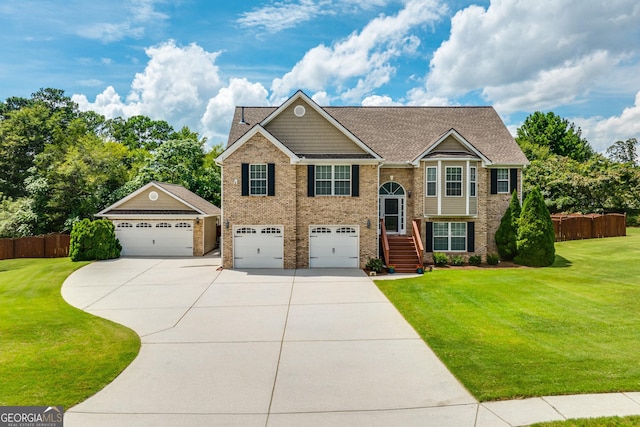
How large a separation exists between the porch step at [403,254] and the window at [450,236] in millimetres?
1456

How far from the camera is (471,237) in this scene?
788 inches

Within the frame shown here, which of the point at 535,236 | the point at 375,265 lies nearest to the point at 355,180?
the point at 375,265

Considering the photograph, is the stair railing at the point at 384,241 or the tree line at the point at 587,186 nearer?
the stair railing at the point at 384,241

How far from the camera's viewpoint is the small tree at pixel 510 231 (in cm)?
1998

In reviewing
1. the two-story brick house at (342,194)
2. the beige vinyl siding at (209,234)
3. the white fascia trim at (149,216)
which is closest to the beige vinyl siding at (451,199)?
the two-story brick house at (342,194)

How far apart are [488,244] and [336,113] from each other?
11631 mm

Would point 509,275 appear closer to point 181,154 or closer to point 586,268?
point 586,268

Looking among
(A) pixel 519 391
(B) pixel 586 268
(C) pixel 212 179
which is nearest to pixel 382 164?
(B) pixel 586 268

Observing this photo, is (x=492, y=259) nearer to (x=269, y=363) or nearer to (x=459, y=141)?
(x=459, y=141)

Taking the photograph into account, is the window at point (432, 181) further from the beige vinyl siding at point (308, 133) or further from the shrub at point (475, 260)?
the beige vinyl siding at point (308, 133)

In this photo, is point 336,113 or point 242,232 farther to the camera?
point 336,113

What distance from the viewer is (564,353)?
8.15 metres

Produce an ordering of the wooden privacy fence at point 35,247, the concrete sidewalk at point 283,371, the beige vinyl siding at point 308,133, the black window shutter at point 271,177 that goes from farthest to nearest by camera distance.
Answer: the wooden privacy fence at point 35,247, the beige vinyl siding at point 308,133, the black window shutter at point 271,177, the concrete sidewalk at point 283,371

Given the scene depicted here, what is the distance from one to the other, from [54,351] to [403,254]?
1481 cm
